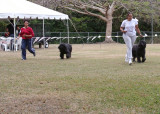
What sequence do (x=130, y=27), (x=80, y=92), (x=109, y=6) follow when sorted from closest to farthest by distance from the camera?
1. (x=80, y=92)
2. (x=130, y=27)
3. (x=109, y=6)

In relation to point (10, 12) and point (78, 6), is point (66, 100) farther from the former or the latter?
point (78, 6)

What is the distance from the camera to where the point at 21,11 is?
22453 mm

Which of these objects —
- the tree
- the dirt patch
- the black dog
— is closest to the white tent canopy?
the black dog

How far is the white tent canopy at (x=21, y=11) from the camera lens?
21.6 m

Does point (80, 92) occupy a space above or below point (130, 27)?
below

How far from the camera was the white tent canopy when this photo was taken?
21633mm

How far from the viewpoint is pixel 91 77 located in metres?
9.55

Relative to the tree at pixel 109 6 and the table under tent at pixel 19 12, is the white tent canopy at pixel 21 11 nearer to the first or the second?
the table under tent at pixel 19 12

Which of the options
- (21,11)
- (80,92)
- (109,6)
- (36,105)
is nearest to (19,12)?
(21,11)

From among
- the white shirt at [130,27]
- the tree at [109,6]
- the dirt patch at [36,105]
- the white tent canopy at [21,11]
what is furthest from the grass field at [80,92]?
the tree at [109,6]

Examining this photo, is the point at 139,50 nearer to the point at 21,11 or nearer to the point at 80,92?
the point at 80,92

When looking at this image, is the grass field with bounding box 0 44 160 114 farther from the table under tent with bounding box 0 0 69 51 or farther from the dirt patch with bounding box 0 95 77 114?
the table under tent with bounding box 0 0 69 51

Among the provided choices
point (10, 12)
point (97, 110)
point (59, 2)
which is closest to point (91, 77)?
point (97, 110)

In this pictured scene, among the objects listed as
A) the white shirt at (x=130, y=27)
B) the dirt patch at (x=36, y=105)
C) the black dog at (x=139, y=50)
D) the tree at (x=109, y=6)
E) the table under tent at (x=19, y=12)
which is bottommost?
the dirt patch at (x=36, y=105)
